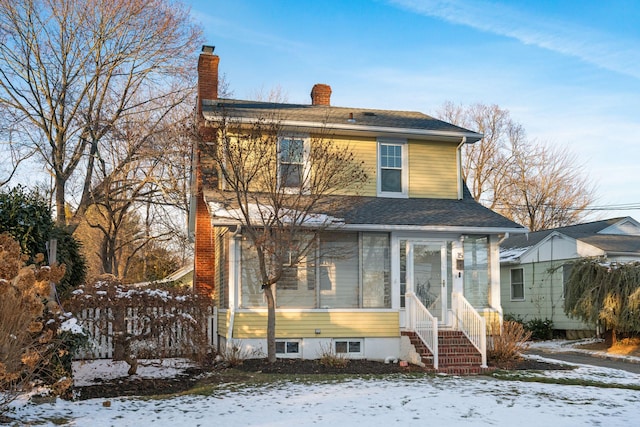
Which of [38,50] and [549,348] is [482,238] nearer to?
[549,348]

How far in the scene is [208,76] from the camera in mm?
17938

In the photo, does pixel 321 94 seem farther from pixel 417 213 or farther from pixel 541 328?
pixel 541 328

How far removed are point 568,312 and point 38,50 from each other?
755 inches

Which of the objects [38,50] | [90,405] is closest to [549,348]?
[90,405]

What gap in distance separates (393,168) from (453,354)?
524cm

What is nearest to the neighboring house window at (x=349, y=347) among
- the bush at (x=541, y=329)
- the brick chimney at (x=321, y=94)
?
the brick chimney at (x=321, y=94)

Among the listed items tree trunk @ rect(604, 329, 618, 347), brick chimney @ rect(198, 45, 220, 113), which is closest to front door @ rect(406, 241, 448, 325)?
tree trunk @ rect(604, 329, 618, 347)

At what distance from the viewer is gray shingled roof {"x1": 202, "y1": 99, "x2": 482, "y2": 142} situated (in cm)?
1544

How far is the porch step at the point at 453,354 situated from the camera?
12648 mm

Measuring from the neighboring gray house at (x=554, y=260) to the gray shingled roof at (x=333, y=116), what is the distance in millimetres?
7095

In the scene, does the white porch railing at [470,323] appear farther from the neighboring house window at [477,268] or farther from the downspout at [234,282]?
the downspout at [234,282]

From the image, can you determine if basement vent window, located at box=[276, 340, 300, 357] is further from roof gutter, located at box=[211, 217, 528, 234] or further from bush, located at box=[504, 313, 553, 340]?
bush, located at box=[504, 313, 553, 340]

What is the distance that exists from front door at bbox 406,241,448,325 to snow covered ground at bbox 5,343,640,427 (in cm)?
352

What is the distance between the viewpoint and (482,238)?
1520 cm
